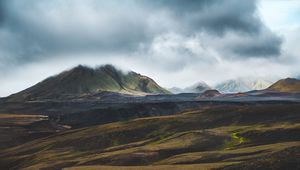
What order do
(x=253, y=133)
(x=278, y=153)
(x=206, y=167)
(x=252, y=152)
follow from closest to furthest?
(x=278, y=153) → (x=206, y=167) → (x=252, y=152) → (x=253, y=133)

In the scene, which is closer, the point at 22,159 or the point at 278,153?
the point at 278,153

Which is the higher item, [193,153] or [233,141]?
[233,141]

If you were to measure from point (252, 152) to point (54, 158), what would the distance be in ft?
250

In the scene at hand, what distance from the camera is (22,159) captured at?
180875 millimetres

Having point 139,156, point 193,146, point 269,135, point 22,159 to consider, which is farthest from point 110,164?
point 22,159

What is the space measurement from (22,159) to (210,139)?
70.5 m

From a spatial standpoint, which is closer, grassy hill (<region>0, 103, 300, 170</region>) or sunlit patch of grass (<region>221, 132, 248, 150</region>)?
grassy hill (<region>0, 103, 300, 170</region>)

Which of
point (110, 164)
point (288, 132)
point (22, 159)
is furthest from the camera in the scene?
point (22, 159)

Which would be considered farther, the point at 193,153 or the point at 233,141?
the point at 233,141

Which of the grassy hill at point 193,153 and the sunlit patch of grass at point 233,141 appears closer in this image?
the grassy hill at point 193,153

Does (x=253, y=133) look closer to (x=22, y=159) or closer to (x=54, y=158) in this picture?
(x=54, y=158)

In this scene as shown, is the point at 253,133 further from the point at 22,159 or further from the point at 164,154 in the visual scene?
the point at 22,159

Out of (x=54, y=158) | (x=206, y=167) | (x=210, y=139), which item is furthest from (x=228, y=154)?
(x=54, y=158)

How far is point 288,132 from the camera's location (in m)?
147
